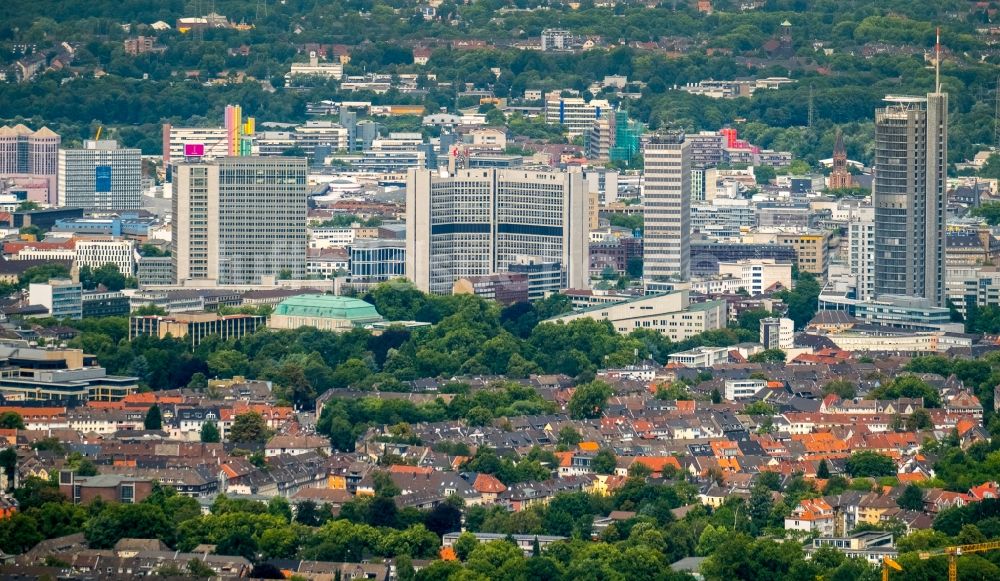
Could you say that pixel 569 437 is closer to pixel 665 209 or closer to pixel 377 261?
pixel 665 209

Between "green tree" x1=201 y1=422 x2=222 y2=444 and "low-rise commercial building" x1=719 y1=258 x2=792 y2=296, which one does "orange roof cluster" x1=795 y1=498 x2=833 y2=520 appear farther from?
"low-rise commercial building" x1=719 y1=258 x2=792 y2=296

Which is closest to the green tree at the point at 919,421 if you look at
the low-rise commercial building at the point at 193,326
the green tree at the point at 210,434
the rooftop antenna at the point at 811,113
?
the green tree at the point at 210,434

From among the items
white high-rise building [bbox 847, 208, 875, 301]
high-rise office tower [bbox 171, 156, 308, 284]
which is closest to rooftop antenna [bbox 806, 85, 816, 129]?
white high-rise building [bbox 847, 208, 875, 301]

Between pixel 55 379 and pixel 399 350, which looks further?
pixel 399 350

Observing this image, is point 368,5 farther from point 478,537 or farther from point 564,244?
point 478,537

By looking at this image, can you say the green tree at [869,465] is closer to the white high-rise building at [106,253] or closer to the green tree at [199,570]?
the green tree at [199,570]

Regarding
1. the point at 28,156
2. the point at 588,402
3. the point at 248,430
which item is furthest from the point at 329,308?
the point at 28,156

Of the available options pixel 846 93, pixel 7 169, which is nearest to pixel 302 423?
pixel 7 169
